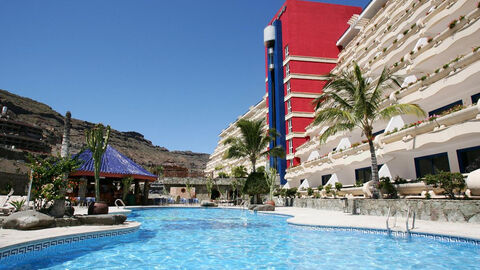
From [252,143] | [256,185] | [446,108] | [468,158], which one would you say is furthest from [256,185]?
[468,158]

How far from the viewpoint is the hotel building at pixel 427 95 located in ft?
44.6

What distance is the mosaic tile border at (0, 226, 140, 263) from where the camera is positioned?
5977 millimetres

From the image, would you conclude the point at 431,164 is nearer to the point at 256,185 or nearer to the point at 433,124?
the point at 433,124

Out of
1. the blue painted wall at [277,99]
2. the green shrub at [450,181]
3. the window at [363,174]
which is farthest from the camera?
the blue painted wall at [277,99]

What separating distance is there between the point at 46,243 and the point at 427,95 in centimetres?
1817

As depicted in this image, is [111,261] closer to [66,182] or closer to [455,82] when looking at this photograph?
[66,182]

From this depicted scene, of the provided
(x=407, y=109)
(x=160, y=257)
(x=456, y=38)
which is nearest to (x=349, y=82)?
(x=407, y=109)

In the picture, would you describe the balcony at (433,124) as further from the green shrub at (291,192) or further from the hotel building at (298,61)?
the hotel building at (298,61)

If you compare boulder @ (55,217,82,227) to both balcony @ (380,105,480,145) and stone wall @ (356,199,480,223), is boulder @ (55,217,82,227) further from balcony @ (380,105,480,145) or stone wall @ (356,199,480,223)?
balcony @ (380,105,480,145)

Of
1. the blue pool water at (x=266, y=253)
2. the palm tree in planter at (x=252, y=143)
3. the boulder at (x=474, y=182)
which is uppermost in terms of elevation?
the palm tree in planter at (x=252, y=143)

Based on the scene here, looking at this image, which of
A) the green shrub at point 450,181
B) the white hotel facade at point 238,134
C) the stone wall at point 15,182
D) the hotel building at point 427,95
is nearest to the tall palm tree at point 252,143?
the hotel building at point 427,95

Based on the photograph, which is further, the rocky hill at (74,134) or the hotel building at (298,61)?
the rocky hill at (74,134)

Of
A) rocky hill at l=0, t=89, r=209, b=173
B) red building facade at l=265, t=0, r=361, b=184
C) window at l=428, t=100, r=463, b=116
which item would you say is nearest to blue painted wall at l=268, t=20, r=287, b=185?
red building facade at l=265, t=0, r=361, b=184

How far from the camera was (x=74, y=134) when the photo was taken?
10744cm
